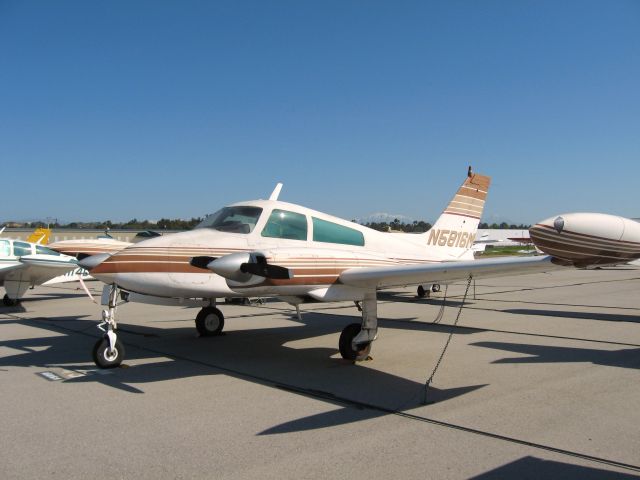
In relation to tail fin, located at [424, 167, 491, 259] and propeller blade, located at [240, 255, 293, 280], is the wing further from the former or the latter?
tail fin, located at [424, 167, 491, 259]

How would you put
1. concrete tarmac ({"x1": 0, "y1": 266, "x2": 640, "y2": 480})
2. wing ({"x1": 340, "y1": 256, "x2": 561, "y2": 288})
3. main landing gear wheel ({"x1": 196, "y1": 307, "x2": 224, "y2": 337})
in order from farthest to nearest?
main landing gear wheel ({"x1": 196, "y1": 307, "x2": 224, "y2": 337})
wing ({"x1": 340, "y1": 256, "x2": 561, "y2": 288})
concrete tarmac ({"x1": 0, "y1": 266, "x2": 640, "y2": 480})

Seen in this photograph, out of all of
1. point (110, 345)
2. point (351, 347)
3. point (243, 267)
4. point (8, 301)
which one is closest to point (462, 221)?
point (351, 347)

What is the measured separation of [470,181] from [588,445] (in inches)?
357

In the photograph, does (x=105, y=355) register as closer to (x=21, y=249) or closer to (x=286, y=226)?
(x=286, y=226)

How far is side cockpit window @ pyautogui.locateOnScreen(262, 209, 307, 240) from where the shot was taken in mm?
8088

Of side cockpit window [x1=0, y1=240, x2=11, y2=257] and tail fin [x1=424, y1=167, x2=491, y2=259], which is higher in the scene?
tail fin [x1=424, y1=167, x2=491, y2=259]

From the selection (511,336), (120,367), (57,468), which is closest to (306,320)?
(511,336)

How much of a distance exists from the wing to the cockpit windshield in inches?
67.9

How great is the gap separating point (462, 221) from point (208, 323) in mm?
6667

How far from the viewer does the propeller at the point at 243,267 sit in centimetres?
638

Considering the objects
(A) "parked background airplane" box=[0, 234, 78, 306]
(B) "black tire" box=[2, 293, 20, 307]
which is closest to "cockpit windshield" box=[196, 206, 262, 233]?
(A) "parked background airplane" box=[0, 234, 78, 306]

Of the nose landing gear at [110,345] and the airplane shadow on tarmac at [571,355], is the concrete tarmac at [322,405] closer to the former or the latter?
the airplane shadow on tarmac at [571,355]

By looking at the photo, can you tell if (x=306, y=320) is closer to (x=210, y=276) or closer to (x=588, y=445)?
(x=210, y=276)

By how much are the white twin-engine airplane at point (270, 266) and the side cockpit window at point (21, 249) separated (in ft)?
36.9
